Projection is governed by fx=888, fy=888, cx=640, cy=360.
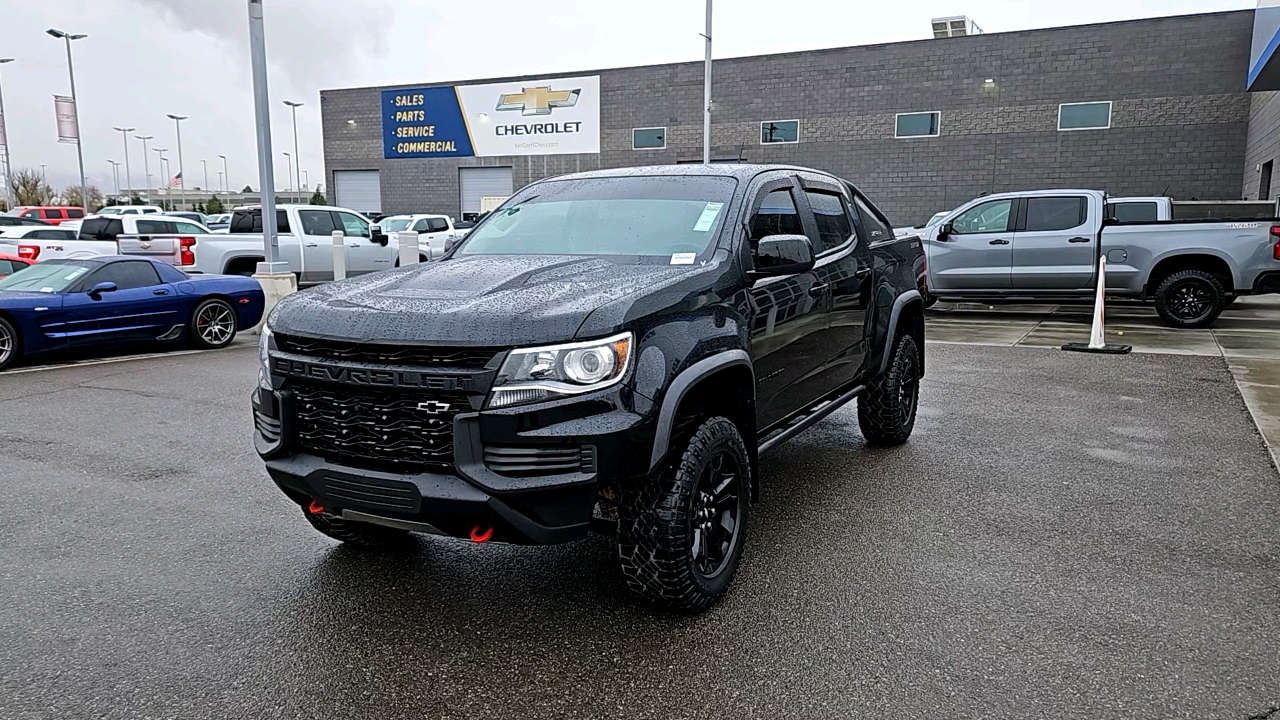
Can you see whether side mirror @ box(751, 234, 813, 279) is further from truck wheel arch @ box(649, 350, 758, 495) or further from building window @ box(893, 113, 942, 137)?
building window @ box(893, 113, 942, 137)

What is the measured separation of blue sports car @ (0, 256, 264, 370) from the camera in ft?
31.7

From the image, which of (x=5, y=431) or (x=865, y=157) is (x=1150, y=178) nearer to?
(x=865, y=157)

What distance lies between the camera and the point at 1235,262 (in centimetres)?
1195

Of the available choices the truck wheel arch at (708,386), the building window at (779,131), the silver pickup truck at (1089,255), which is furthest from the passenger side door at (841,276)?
the building window at (779,131)

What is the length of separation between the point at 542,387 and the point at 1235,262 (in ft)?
40.3

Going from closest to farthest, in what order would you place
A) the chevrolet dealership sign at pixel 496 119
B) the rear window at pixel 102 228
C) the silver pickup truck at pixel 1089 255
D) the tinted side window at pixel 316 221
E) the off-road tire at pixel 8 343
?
the off-road tire at pixel 8 343, the silver pickup truck at pixel 1089 255, the tinted side window at pixel 316 221, the rear window at pixel 102 228, the chevrolet dealership sign at pixel 496 119

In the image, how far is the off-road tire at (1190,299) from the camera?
12.3m

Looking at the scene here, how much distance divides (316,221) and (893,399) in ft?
44.0

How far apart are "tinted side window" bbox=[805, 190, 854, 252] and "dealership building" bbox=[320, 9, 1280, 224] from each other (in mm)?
20818

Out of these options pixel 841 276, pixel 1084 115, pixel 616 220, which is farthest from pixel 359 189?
pixel 616 220

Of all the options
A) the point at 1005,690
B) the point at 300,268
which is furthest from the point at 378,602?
the point at 300,268

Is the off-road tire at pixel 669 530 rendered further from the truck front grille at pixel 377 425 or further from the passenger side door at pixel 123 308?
the passenger side door at pixel 123 308

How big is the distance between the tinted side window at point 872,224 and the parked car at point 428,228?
15573mm

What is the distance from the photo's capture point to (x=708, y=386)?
3.69 meters
